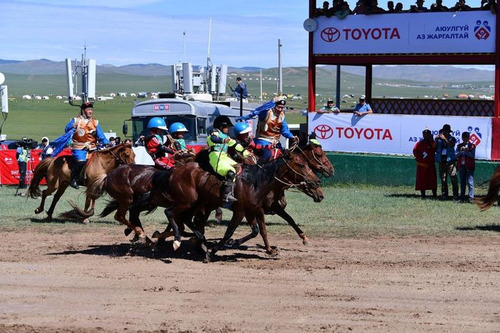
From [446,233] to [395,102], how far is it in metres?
12.0

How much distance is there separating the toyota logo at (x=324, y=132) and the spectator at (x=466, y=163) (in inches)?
203

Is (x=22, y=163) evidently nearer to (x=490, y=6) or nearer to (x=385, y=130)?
(x=385, y=130)

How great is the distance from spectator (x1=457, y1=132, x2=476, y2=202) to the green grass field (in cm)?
49

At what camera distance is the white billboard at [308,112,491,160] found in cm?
2400

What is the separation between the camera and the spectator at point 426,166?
23.2m

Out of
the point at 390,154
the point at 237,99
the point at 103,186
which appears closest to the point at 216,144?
the point at 103,186

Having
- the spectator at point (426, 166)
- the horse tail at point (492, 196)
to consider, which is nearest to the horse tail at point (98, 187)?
the horse tail at point (492, 196)

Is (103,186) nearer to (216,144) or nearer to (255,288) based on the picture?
(216,144)

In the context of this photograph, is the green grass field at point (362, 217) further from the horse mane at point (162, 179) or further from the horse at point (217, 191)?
the horse mane at point (162, 179)

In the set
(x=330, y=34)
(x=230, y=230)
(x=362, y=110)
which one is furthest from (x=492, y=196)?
(x=330, y=34)

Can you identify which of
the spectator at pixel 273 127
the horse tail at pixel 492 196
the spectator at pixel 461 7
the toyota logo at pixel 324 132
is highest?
the spectator at pixel 461 7

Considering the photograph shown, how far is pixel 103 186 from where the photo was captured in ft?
51.9

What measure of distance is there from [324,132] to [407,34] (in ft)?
11.8

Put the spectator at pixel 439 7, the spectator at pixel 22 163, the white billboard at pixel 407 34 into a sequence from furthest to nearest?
the spectator at pixel 22 163 < the spectator at pixel 439 7 < the white billboard at pixel 407 34
